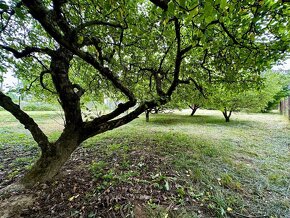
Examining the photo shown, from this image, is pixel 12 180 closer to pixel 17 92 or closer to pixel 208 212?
pixel 17 92

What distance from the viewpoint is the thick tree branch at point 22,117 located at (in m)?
2.35

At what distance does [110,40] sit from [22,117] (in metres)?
2.03

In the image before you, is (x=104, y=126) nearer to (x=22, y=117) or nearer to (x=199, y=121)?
(x=22, y=117)

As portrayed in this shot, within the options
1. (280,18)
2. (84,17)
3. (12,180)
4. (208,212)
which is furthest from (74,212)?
(280,18)

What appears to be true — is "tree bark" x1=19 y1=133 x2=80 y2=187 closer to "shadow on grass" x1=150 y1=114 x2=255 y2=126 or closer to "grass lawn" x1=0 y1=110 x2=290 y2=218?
"grass lawn" x1=0 y1=110 x2=290 y2=218

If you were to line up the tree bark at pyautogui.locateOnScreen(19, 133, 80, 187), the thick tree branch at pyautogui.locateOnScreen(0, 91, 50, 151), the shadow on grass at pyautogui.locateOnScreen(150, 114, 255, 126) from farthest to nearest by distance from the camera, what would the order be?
the shadow on grass at pyautogui.locateOnScreen(150, 114, 255, 126) < the tree bark at pyautogui.locateOnScreen(19, 133, 80, 187) < the thick tree branch at pyautogui.locateOnScreen(0, 91, 50, 151)

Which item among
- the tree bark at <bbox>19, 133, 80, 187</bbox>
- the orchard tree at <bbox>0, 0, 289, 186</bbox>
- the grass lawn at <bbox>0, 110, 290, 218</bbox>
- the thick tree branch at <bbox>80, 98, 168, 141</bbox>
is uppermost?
the orchard tree at <bbox>0, 0, 289, 186</bbox>

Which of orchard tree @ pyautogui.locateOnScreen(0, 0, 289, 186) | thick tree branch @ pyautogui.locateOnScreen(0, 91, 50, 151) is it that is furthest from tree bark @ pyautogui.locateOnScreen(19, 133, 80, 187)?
thick tree branch @ pyautogui.locateOnScreen(0, 91, 50, 151)

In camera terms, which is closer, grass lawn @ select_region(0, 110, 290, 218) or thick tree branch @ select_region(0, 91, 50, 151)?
grass lawn @ select_region(0, 110, 290, 218)

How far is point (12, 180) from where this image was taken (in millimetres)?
2713

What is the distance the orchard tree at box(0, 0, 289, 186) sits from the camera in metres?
1.79

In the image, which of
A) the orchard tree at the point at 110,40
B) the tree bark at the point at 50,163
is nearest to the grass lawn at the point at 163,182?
the tree bark at the point at 50,163

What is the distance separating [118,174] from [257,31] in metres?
3.09

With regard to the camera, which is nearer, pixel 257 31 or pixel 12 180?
pixel 257 31
